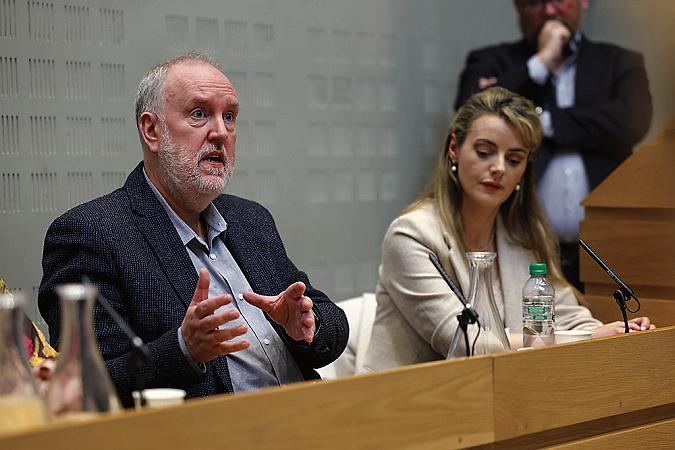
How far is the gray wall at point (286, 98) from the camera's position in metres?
Answer: 3.14

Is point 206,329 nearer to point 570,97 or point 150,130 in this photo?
point 150,130

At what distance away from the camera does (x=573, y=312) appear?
2.72m

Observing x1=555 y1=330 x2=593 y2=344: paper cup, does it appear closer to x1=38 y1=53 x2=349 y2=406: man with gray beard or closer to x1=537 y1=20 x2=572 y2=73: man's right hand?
x1=38 y1=53 x2=349 y2=406: man with gray beard

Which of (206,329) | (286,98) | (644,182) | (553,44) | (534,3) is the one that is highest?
(534,3)

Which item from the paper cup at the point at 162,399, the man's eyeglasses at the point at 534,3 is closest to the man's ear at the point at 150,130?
the paper cup at the point at 162,399

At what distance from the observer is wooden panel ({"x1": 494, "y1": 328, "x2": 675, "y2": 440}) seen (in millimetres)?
1653

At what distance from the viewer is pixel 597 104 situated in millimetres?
3930

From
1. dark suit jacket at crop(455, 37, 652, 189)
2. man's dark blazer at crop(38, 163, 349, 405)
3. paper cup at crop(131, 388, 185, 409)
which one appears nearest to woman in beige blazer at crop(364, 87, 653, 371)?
man's dark blazer at crop(38, 163, 349, 405)

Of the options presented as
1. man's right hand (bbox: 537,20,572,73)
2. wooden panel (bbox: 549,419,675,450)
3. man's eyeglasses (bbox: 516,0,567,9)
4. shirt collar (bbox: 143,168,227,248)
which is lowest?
wooden panel (bbox: 549,419,675,450)

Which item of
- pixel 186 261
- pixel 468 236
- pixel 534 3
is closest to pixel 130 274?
pixel 186 261

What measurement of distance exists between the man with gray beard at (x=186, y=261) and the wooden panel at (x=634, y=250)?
794 mm

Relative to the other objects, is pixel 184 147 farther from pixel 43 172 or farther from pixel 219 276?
pixel 43 172

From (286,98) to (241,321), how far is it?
1.74 meters

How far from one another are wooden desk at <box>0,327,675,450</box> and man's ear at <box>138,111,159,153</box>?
1.03 metres
